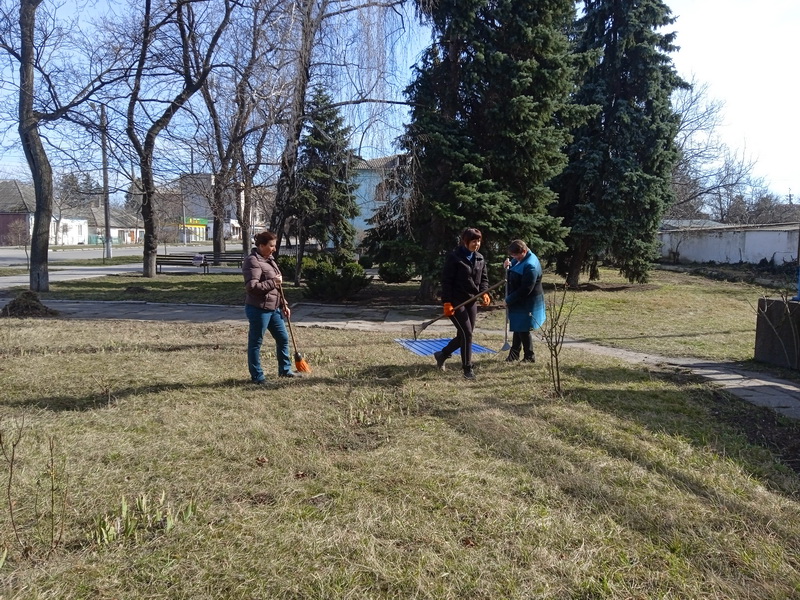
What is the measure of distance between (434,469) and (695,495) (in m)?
1.56

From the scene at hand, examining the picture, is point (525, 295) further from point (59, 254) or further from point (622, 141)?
point (59, 254)

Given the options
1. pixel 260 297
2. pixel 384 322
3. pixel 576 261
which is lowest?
pixel 384 322

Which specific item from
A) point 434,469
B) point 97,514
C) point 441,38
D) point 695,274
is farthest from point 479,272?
point 695,274

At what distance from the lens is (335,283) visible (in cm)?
1443

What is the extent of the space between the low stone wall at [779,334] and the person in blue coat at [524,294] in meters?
2.85

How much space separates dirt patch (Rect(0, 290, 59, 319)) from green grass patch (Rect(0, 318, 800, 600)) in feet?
17.9

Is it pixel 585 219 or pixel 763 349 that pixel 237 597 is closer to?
pixel 763 349

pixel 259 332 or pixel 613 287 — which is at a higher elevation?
pixel 613 287

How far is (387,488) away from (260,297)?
3.02 metres

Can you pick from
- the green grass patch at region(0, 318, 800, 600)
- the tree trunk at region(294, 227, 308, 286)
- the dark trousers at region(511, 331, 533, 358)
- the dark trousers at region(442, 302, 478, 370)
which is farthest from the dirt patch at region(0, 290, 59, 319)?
the dark trousers at region(511, 331, 533, 358)

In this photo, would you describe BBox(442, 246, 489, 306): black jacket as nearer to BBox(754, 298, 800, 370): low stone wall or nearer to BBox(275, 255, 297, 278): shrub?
BBox(754, 298, 800, 370): low stone wall

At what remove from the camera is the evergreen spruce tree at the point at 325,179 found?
12594mm

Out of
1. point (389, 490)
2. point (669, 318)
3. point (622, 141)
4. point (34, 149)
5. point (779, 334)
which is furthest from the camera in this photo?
point (622, 141)

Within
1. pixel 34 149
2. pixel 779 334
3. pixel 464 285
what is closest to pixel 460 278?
pixel 464 285
